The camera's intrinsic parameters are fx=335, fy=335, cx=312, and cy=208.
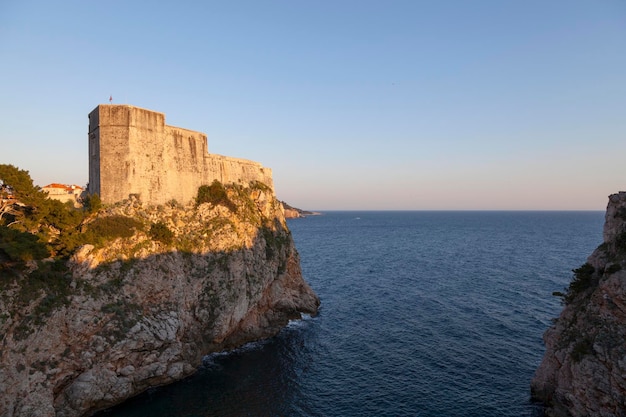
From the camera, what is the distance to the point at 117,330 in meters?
24.2

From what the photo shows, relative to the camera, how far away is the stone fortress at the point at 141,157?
3156 cm

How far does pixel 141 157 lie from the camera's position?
32.9 meters

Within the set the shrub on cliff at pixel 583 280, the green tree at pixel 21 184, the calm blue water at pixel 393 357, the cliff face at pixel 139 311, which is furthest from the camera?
the green tree at pixel 21 184

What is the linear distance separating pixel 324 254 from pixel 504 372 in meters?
56.9

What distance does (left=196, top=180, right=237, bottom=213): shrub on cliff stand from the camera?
38031 mm

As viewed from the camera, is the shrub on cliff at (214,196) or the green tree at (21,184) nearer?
the green tree at (21,184)

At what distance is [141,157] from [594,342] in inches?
1493

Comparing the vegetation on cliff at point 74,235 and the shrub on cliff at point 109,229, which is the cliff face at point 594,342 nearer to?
the vegetation on cliff at point 74,235

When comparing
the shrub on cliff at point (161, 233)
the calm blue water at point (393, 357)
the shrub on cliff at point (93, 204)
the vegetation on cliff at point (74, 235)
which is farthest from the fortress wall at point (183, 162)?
the calm blue water at point (393, 357)

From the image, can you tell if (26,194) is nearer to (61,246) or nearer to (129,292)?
(61,246)

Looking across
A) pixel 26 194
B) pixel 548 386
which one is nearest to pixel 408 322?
pixel 548 386

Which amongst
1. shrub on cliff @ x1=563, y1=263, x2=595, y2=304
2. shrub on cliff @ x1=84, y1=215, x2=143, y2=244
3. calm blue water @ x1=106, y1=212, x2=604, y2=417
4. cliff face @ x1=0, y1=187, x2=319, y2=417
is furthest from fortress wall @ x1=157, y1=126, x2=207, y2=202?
shrub on cliff @ x1=563, y1=263, x2=595, y2=304

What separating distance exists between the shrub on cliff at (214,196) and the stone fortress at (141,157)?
695 mm

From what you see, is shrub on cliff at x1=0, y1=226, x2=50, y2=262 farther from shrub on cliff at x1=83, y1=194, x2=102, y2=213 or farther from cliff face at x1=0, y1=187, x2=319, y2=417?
shrub on cliff at x1=83, y1=194, x2=102, y2=213
